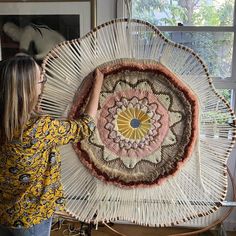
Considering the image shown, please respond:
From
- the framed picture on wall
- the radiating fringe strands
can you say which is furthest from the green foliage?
the radiating fringe strands

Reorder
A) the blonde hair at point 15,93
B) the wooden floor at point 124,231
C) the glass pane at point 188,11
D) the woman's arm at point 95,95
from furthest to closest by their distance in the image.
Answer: the wooden floor at point 124,231 < the glass pane at point 188,11 < the woman's arm at point 95,95 < the blonde hair at point 15,93

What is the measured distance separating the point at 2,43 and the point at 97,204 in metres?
1.23

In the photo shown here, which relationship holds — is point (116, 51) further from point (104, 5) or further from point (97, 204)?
point (104, 5)

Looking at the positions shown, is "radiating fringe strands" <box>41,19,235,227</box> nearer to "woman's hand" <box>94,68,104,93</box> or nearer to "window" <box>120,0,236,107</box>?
"woman's hand" <box>94,68,104,93</box>

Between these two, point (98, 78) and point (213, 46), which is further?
point (213, 46)

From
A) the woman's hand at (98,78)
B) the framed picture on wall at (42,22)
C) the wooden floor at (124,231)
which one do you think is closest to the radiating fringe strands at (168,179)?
the woman's hand at (98,78)

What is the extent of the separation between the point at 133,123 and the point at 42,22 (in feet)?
3.32

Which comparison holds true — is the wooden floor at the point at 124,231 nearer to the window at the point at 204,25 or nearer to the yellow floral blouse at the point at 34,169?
the window at the point at 204,25

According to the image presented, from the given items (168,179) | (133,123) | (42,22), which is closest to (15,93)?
(133,123)

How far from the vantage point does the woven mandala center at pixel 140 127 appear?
1.23 m

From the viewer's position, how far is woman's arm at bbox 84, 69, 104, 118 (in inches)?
46.6

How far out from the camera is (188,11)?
1.94m

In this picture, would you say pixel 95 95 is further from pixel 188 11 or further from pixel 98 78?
pixel 188 11

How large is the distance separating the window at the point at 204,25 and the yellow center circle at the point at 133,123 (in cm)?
85
